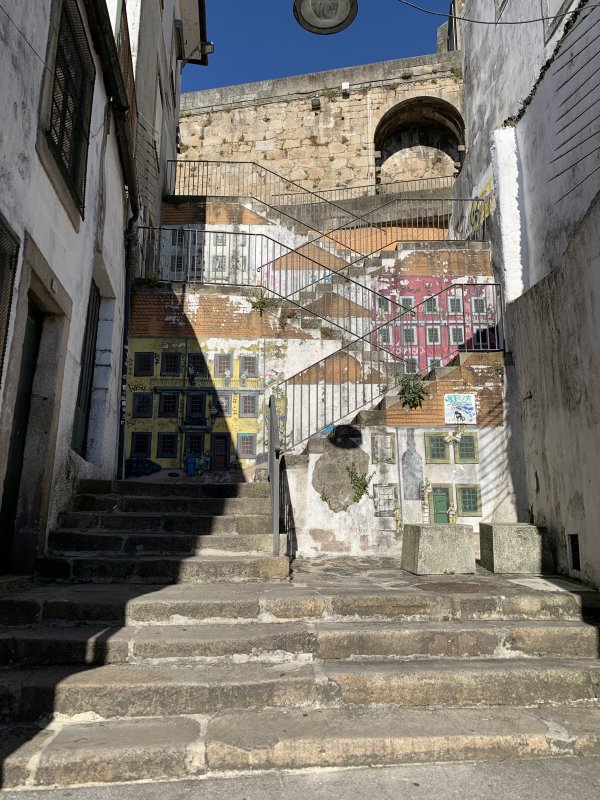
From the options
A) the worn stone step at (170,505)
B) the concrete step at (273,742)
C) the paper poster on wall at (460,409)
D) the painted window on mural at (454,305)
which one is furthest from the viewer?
the painted window on mural at (454,305)

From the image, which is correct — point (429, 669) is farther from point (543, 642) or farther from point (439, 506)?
point (439, 506)

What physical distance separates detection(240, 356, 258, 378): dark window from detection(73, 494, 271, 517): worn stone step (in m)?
3.17

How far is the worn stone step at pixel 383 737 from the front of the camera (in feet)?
9.66

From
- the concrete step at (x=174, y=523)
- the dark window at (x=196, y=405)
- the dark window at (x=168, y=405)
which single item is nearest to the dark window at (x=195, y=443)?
the dark window at (x=196, y=405)

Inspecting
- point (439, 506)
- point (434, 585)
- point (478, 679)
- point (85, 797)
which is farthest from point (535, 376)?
point (85, 797)

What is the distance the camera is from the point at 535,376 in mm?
7145

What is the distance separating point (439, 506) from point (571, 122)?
5754 millimetres

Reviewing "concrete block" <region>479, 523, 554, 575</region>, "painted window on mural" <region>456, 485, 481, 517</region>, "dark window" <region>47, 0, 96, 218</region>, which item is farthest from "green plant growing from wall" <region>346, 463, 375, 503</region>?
"dark window" <region>47, 0, 96, 218</region>

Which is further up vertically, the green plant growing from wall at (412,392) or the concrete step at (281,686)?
the green plant growing from wall at (412,392)

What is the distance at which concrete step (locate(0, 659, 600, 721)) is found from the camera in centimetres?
329

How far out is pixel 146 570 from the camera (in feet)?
16.5

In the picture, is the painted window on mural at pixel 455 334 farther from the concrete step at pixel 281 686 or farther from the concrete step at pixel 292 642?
the concrete step at pixel 281 686

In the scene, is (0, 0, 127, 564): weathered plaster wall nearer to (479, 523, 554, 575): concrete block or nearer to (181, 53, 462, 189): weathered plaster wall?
(479, 523, 554, 575): concrete block

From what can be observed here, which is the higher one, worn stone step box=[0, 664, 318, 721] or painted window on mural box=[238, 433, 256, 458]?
painted window on mural box=[238, 433, 256, 458]
